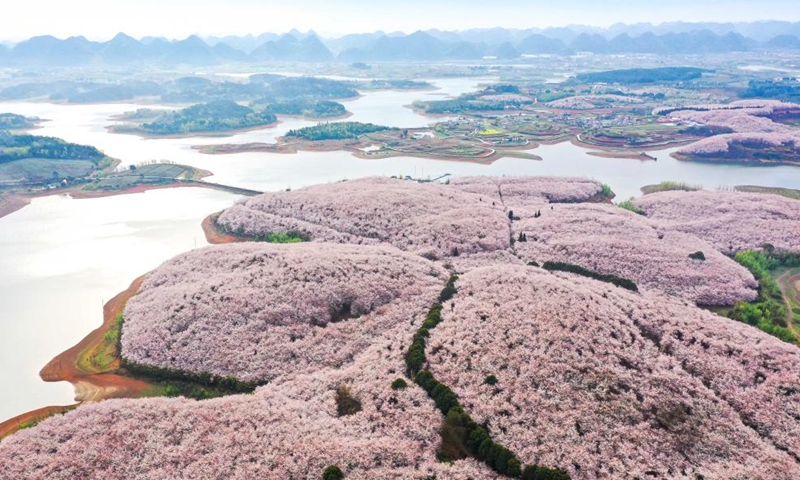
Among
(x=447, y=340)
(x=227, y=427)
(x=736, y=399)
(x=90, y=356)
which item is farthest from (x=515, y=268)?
(x=90, y=356)

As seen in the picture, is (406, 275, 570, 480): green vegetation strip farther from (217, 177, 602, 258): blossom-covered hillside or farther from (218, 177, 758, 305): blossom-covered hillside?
(217, 177, 602, 258): blossom-covered hillside

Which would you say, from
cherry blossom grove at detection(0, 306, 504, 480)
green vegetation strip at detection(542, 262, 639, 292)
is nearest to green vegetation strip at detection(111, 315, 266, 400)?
cherry blossom grove at detection(0, 306, 504, 480)

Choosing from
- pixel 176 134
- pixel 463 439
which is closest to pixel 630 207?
pixel 463 439

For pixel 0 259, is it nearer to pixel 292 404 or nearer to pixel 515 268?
pixel 292 404

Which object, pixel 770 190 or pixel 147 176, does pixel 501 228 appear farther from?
pixel 147 176

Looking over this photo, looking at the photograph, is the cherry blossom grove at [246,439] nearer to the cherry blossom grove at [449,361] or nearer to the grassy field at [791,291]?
the cherry blossom grove at [449,361]

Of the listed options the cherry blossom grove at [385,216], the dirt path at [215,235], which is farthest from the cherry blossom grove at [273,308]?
the dirt path at [215,235]
